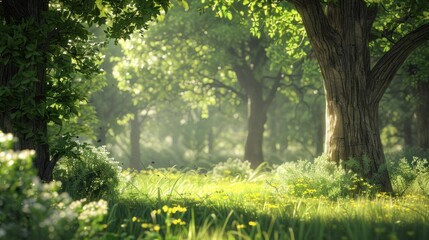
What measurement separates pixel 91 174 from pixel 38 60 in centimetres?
261

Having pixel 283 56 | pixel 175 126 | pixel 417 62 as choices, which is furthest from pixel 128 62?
pixel 175 126

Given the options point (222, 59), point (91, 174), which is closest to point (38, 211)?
point (91, 174)

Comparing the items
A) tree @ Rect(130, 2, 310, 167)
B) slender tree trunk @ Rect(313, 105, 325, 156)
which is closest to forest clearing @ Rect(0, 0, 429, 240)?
tree @ Rect(130, 2, 310, 167)

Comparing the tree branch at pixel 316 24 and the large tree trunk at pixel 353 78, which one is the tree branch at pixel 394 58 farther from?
the tree branch at pixel 316 24

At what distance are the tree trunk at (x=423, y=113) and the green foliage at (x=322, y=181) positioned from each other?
11.2 metres

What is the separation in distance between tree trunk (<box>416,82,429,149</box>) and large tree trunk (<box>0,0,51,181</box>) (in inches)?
636

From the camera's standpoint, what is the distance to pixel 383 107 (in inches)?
1064

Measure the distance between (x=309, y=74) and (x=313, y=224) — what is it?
13.5m

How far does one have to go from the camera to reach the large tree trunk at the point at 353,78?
10.1 meters

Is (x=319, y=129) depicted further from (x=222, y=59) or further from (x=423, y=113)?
(x=423, y=113)

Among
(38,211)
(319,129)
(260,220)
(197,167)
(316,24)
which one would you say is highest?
(316,24)

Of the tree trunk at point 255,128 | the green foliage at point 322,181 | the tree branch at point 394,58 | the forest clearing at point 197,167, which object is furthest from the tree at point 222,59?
the green foliage at point 322,181

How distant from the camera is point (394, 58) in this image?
10227 mm

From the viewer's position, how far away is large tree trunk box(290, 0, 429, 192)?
33.1 ft
